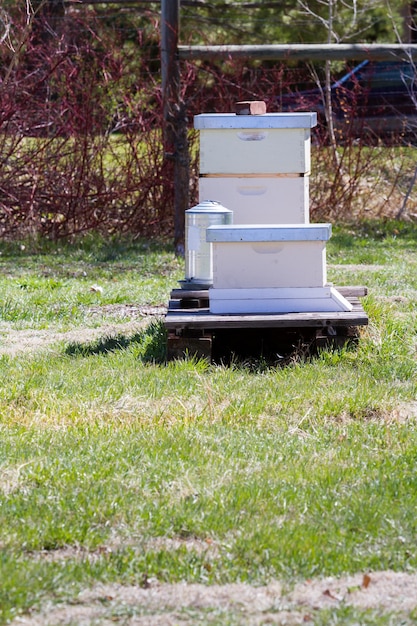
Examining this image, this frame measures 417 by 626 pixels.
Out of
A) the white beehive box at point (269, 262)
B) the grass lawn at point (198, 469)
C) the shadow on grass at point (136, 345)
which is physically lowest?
the grass lawn at point (198, 469)

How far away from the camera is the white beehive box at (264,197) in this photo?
7.23m

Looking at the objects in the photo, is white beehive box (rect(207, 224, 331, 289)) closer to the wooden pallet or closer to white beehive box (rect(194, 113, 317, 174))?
the wooden pallet

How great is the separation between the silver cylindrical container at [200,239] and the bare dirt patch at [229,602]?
12.7 feet

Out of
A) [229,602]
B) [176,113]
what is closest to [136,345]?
[229,602]

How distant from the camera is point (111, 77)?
42.7 feet

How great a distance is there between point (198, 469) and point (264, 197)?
323cm

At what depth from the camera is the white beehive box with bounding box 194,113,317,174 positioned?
725cm

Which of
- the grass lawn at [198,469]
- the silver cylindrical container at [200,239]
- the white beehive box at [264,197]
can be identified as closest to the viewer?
the grass lawn at [198,469]

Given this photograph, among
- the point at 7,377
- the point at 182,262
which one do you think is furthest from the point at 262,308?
the point at 182,262

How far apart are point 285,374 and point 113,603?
9.57 ft

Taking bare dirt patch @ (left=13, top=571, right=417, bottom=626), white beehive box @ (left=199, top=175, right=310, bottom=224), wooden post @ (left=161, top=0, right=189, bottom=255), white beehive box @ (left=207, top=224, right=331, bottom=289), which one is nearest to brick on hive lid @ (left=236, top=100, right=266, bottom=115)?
white beehive box @ (left=199, top=175, right=310, bottom=224)

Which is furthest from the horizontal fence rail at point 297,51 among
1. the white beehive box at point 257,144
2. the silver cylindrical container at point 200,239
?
the silver cylindrical container at point 200,239

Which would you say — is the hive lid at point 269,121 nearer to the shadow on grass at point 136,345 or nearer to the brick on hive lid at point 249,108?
the brick on hive lid at point 249,108

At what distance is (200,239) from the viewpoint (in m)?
7.16
